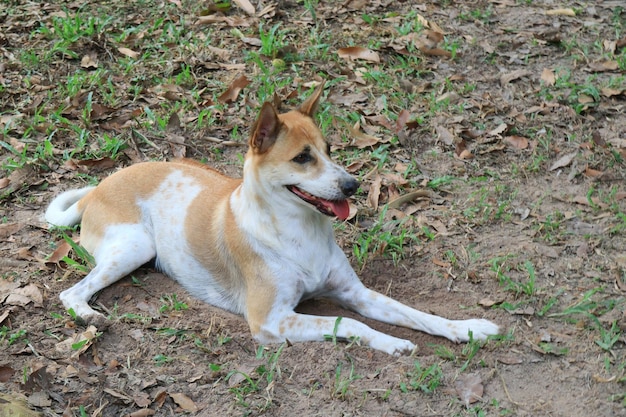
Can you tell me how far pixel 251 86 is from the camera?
8039 millimetres

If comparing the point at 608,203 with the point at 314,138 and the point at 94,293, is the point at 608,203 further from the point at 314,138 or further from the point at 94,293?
the point at 94,293

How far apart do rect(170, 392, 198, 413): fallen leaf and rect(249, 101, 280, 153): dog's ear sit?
1.53 meters

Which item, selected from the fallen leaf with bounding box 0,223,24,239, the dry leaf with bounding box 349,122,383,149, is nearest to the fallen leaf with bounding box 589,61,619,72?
the dry leaf with bounding box 349,122,383,149

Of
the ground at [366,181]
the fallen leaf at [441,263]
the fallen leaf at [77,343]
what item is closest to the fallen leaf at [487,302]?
the ground at [366,181]

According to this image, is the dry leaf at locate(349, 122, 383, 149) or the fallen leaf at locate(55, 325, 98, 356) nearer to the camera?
the fallen leaf at locate(55, 325, 98, 356)

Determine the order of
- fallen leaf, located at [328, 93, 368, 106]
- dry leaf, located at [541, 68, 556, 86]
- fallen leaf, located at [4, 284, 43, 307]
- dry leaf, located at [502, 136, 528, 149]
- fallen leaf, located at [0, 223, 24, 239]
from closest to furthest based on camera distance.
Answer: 1. fallen leaf, located at [4, 284, 43, 307]
2. fallen leaf, located at [0, 223, 24, 239]
3. dry leaf, located at [502, 136, 528, 149]
4. fallen leaf, located at [328, 93, 368, 106]
5. dry leaf, located at [541, 68, 556, 86]

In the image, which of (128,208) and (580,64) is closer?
(128,208)

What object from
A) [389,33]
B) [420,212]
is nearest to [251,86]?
[389,33]

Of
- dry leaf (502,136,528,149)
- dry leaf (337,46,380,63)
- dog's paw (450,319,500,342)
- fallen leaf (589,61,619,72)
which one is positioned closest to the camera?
dog's paw (450,319,500,342)

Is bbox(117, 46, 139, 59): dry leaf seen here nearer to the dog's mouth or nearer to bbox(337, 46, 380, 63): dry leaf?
bbox(337, 46, 380, 63): dry leaf

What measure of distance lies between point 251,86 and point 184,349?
3592 mm

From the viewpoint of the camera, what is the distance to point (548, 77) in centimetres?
801

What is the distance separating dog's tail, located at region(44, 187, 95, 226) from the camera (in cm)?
632

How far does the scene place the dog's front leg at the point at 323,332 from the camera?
16.6 feet
